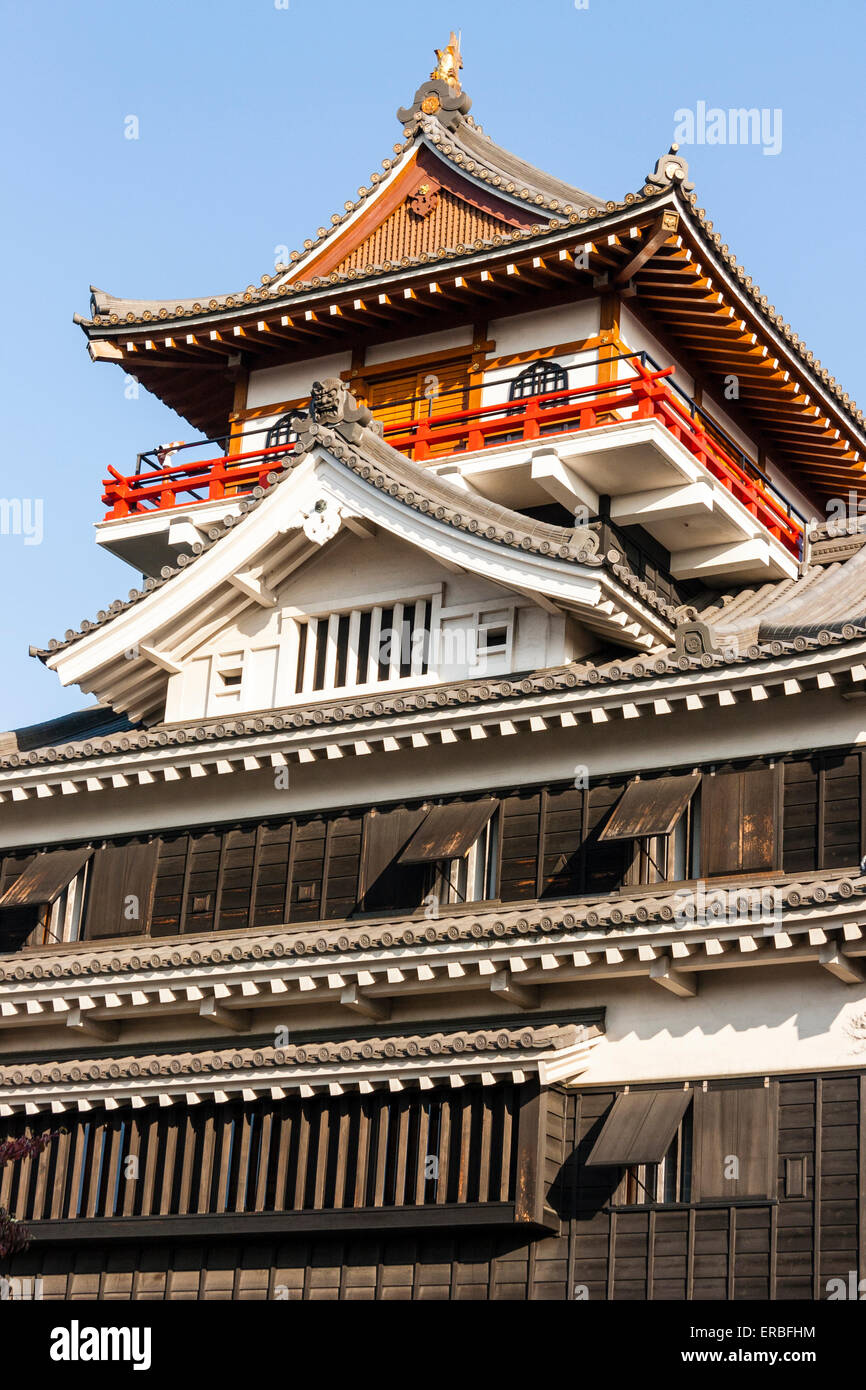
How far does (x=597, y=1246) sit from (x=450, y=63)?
21029 millimetres

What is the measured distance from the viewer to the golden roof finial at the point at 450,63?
1264 inches

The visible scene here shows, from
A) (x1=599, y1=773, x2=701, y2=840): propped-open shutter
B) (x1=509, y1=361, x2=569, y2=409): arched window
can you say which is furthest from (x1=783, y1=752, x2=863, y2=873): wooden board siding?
(x1=509, y1=361, x2=569, y2=409): arched window

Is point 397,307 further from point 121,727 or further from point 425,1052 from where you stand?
point 425,1052

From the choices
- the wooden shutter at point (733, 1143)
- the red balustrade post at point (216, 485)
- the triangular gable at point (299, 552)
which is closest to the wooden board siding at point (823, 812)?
the wooden shutter at point (733, 1143)

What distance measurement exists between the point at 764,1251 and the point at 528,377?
13344 millimetres

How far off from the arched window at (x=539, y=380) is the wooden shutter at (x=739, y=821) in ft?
25.8

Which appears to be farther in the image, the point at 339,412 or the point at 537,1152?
the point at 339,412

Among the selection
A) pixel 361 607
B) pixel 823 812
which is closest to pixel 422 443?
pixel 361 607

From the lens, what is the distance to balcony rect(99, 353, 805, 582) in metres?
24.5

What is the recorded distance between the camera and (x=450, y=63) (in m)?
32.2

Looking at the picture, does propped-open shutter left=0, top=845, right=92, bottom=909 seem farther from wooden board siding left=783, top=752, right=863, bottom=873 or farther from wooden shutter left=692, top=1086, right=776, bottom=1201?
wooden board siding left=783, top=752, right=863, bottom=873

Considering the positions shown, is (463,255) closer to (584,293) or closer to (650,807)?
(584,293)

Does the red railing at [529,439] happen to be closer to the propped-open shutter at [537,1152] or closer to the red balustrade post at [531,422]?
the red balustrade post at [531,422]

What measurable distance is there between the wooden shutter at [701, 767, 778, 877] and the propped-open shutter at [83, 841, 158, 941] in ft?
23.6
